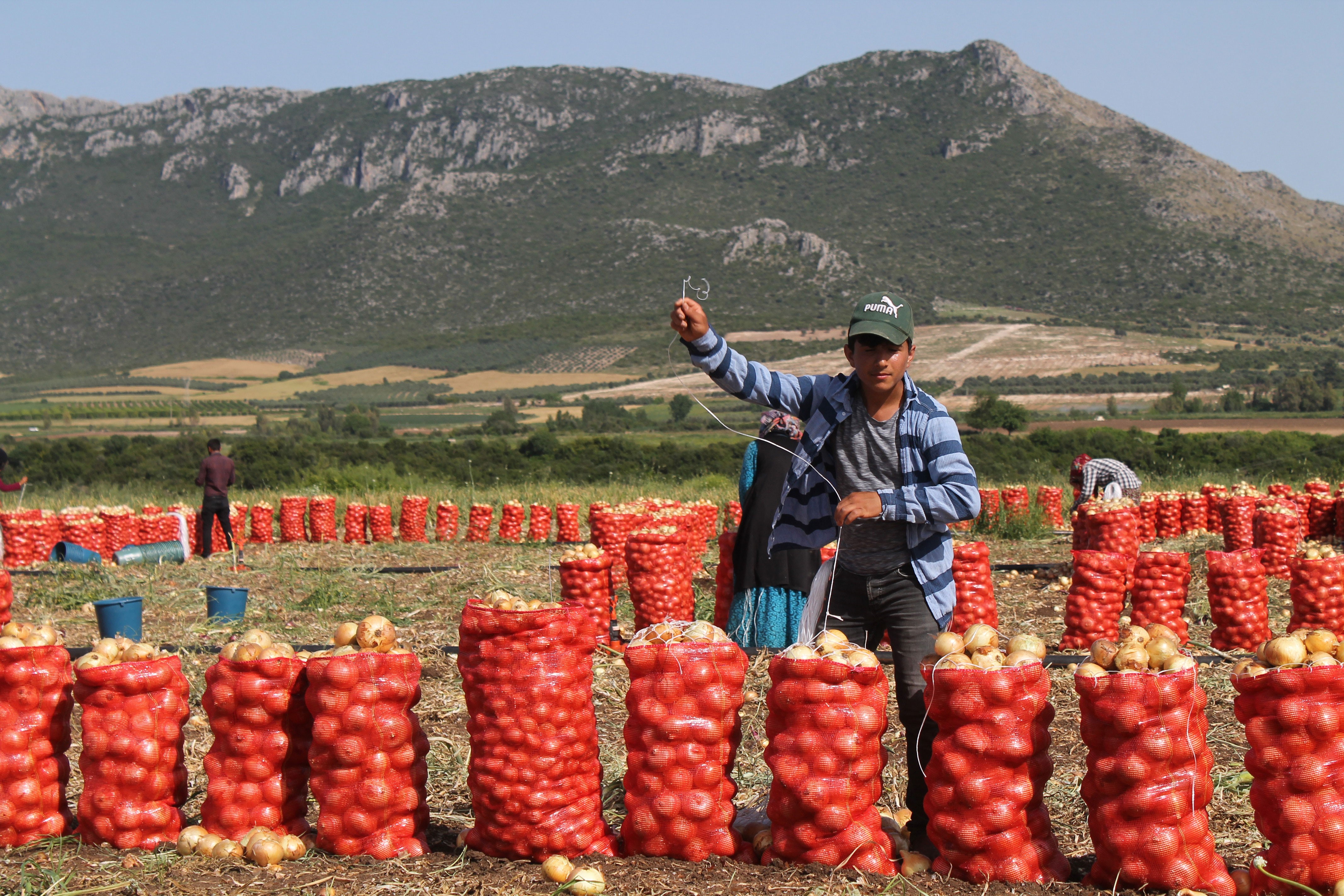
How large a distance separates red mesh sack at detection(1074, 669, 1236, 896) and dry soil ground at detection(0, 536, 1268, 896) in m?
0.18

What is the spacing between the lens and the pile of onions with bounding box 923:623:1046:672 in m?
3.38

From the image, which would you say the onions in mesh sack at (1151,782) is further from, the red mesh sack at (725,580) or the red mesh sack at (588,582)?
the red mesh sack at (588,582)

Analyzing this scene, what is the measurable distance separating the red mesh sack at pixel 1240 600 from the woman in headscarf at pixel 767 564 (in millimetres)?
3348

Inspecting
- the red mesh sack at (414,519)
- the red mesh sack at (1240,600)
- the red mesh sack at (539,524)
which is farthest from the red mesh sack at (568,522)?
the red mesh sack at (1240,600)

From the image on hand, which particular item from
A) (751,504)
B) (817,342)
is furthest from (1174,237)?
(751,504)

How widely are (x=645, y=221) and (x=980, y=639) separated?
10699cm

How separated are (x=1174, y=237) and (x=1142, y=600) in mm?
93483

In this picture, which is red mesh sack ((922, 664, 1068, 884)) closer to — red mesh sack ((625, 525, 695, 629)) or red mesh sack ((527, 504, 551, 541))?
red mesh sack ((625, 525, 695, 629))

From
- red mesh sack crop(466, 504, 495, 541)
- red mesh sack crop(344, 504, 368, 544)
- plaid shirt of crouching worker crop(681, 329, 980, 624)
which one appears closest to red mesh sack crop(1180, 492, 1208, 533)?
red mesh sack crop(466, 504, 495, 541)

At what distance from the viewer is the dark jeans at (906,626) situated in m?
3.68

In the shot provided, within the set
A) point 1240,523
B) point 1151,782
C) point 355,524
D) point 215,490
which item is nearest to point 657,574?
point 1151,782

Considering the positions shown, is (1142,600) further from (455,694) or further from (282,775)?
(282,775)

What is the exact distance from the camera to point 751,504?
244 inches

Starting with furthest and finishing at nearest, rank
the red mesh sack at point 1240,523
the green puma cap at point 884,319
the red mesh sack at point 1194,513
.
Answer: the red mesh sack at point 1194,513 → the red mesh sack at point 1240,523 → the green puma cap at point 884,319
